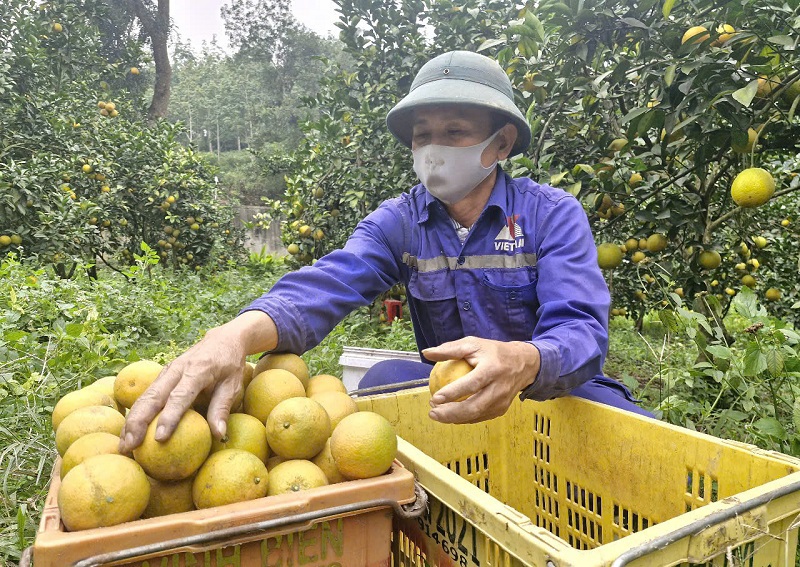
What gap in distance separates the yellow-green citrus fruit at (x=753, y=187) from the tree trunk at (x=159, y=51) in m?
10.2

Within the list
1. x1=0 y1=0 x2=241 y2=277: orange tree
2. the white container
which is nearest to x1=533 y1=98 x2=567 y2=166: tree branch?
the white container

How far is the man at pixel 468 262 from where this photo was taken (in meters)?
1.52

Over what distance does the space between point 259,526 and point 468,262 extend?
49.1 inches

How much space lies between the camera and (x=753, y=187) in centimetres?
222

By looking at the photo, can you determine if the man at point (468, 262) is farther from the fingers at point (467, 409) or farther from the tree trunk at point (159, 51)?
the tree trunk at point (159, 51)

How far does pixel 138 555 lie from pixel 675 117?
2.13 m

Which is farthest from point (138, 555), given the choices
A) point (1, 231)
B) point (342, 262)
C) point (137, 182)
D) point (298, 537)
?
point (137, 182)

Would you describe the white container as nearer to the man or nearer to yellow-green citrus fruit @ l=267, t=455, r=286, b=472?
the man

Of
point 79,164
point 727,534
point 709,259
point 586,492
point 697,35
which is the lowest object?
point 586,492

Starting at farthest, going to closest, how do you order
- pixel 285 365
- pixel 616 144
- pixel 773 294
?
pixel 773 294
pixel 616 144
pixel 285 365

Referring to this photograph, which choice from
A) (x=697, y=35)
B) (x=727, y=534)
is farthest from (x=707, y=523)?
(x=697, y=35)

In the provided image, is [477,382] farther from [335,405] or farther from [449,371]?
[335,405]

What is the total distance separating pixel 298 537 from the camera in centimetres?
102

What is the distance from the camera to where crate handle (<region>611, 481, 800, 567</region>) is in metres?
0.83
